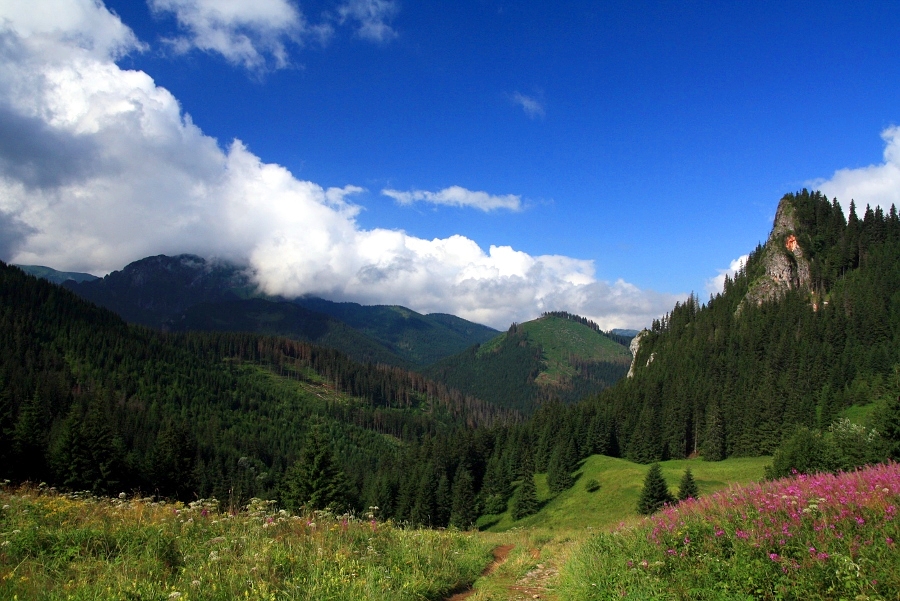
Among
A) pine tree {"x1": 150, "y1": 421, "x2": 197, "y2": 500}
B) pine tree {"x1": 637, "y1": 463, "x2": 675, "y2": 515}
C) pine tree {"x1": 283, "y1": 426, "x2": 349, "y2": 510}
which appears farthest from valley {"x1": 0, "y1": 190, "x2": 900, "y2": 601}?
pine tree {"x1": 637, "y1": 463, "x2": 675, "y2": 515}

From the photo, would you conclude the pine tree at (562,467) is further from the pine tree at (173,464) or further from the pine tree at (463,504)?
the pine tree at (173,464)

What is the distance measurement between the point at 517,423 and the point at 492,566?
11464 centimetres

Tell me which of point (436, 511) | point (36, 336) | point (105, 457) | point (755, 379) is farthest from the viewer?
point (36, 336)

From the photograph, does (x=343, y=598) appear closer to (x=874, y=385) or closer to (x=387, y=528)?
(x=387, y=528)

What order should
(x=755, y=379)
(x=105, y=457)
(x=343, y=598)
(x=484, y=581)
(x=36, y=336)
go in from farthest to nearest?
(x=36, y=336) < (x=755, y=379) < (x=105, y=457) < (x=484, y=581) < (x=343, y=598)

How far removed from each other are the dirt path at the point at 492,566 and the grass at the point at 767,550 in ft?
6.70

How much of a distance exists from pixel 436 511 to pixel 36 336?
610 ft

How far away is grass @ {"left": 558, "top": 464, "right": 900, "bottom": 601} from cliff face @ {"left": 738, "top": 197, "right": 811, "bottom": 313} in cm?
15989

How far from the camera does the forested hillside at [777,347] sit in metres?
91.9

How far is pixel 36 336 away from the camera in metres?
174

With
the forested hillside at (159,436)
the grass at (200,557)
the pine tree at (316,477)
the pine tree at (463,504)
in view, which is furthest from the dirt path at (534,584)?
the pine tree at (463,504)

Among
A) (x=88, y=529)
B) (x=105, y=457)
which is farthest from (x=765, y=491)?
(x=105, y=457)

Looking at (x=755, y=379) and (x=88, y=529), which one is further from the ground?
(x=755, y=379)

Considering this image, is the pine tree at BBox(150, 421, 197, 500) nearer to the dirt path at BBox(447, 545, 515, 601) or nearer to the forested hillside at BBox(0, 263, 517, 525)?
the forested hillside at BBox(0, 263, 517, 525)
